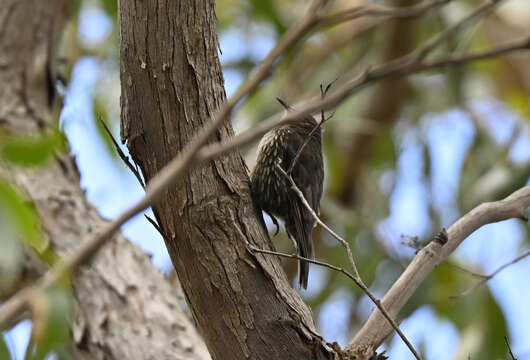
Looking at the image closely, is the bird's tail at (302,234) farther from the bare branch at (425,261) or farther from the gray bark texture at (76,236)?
the bare branch at (425,261)

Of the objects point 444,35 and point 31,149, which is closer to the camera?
point 31,149

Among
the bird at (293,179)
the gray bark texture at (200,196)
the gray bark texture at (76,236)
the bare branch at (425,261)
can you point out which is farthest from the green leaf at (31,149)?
the gray bark texture at (76,236)

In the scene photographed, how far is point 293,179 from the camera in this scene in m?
2.72

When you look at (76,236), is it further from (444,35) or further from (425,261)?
(444,35)

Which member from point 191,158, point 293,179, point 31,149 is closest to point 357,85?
point 191,158

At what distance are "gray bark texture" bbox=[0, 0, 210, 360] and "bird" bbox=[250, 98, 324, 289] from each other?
1.94 ft

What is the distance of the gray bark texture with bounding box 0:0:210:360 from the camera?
269 centimetres

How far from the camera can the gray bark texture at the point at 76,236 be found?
269cm

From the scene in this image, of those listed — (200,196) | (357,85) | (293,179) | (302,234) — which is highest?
(293,179)

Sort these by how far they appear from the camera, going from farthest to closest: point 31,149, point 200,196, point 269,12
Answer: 1. point 269,12
2. point 200,196
3. point 31,149

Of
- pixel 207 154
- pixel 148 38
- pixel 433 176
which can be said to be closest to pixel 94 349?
pixel 148 38

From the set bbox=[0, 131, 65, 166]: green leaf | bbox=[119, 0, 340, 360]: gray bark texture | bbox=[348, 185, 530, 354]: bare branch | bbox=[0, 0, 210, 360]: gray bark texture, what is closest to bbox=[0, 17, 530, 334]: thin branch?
bbox=[0, 131, 65, 166]: green leaf

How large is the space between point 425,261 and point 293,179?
2.68 ft

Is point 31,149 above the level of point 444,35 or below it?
below
